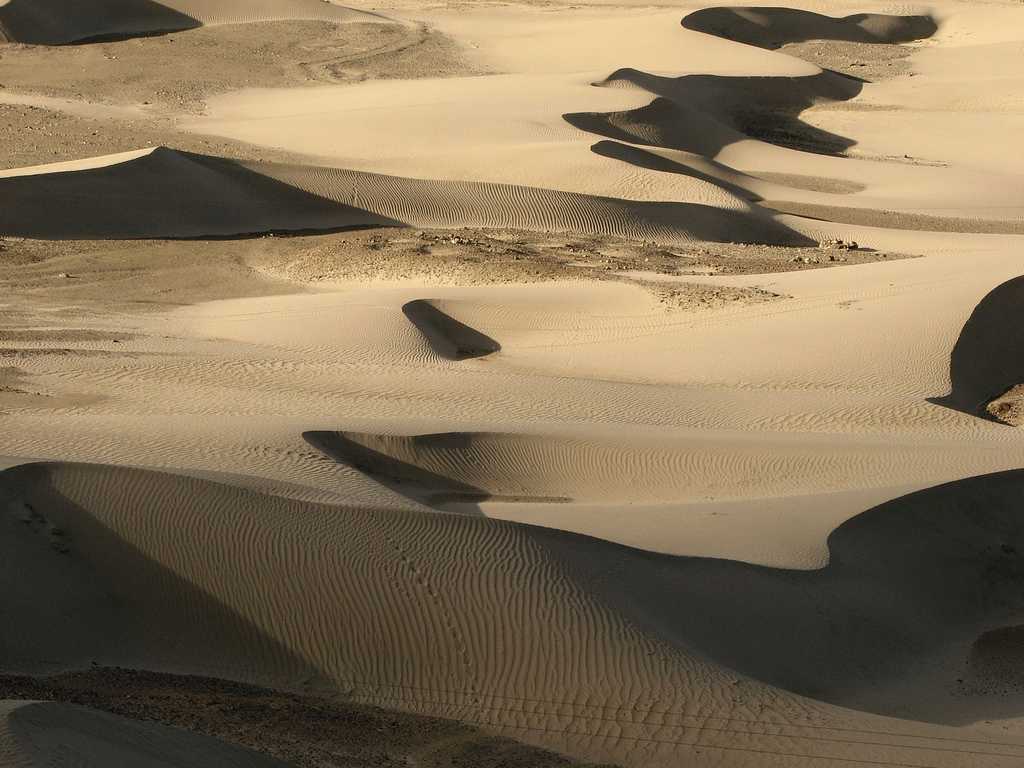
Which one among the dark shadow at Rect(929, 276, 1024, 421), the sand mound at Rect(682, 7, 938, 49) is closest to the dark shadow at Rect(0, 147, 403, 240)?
the dark shadow at Rect(929, 276, 1024, 421)

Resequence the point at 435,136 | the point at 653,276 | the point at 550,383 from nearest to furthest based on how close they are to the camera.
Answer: the point at 550,383 → the point at 653,276 → the point at 435,136

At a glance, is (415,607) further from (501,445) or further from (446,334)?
(446,334)

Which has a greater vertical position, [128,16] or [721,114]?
[128,16]

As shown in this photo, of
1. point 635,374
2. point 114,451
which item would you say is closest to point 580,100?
point 635,374

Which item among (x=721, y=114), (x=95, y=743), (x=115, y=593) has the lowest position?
(x=115, y=593)

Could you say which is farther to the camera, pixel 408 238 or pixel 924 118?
pixel 924 118

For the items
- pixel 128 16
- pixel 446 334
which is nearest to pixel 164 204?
pixel 446 334

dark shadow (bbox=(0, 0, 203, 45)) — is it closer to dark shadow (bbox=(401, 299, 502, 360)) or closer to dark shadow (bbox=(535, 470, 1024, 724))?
dark shadow (bbox=(401, 299, 502, 360))

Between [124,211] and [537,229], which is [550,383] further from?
[124,211]
